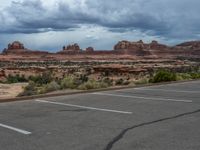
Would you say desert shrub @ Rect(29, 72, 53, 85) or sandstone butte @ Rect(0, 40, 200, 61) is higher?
desert shrub @ Rect(29, 72, 53, 85)

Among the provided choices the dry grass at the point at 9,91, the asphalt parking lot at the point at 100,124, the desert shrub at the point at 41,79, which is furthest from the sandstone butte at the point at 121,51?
the asphalt parking lot at the point at 100,124

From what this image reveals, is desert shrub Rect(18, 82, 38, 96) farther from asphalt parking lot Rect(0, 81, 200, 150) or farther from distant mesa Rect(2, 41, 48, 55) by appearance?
distant mesa Rect(2, 41, 48, 55)

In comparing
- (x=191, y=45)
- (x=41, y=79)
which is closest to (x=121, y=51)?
(x=191, y=45)

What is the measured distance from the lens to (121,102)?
13.1 metres

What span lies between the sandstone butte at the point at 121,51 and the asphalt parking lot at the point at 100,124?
147 meters

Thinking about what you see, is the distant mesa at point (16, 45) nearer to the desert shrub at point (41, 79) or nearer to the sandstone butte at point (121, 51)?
the sandstone butte at point (121, 51)

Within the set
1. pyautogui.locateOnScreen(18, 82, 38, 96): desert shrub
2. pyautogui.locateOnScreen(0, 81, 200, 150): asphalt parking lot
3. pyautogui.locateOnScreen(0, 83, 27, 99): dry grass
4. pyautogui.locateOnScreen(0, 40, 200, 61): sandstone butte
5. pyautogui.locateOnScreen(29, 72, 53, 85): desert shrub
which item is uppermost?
pyautogui.locateOnScreen(0, 81, 200, 150): asphalt parking lot

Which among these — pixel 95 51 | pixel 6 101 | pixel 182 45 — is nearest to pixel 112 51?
pixel 95 51

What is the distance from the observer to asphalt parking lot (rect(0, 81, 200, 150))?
6.86 m

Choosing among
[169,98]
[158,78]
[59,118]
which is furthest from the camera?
[158,78]

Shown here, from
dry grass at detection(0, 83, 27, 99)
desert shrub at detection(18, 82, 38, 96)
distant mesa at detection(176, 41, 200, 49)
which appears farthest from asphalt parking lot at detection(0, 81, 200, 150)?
distant mesa at detection(176, 41, 200, 49)

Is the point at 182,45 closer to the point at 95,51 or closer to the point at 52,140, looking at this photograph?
the point at 95,51

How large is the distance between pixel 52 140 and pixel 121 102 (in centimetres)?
612

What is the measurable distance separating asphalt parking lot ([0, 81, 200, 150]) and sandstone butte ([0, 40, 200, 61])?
146810 millimetres
